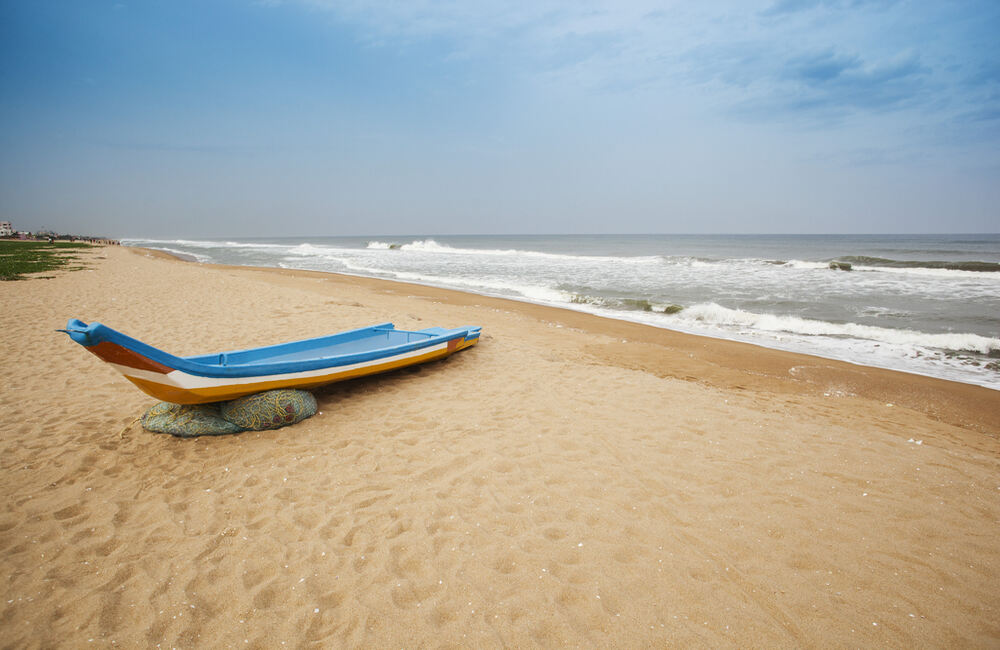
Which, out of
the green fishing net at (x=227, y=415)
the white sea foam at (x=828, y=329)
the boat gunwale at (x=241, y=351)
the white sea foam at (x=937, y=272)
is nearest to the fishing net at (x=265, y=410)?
the green fishing net at (x=227, y=415)

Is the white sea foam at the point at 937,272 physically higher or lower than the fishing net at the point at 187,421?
higher

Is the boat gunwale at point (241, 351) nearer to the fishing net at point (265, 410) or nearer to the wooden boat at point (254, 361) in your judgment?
the wooden boat at point (254, 361)

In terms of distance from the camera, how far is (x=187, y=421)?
4.39 meters

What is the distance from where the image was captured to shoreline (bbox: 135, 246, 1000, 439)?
631 cm

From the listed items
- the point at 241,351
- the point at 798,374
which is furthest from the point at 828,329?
the point at 241,351

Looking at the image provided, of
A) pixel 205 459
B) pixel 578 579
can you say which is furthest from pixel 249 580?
pixel 578 579

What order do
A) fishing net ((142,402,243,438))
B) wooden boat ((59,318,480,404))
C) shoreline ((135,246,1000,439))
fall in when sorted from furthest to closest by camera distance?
shoreline ((135,246,1000,439))
fishing net ((142,402,243,438))
wooden boat ((59,318,480,404))

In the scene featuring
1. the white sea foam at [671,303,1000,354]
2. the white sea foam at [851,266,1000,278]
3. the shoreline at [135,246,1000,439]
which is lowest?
the shoreline at [135,246,1000,439]

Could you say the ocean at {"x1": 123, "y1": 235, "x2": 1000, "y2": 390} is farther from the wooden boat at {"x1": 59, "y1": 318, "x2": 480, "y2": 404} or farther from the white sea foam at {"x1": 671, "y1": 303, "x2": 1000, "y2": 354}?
the wooden boat at {"x1": 59, "y1": 318, "x2": 480, "y2": 404}

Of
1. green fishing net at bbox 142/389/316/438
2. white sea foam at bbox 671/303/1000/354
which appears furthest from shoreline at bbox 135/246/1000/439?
green fishing net at bbox 142/389/316/438

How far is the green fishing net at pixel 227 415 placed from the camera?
4.36 meters

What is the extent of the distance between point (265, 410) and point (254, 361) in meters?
1.17

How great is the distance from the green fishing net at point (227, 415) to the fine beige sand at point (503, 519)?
0.48 ft

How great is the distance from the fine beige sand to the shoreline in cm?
16
